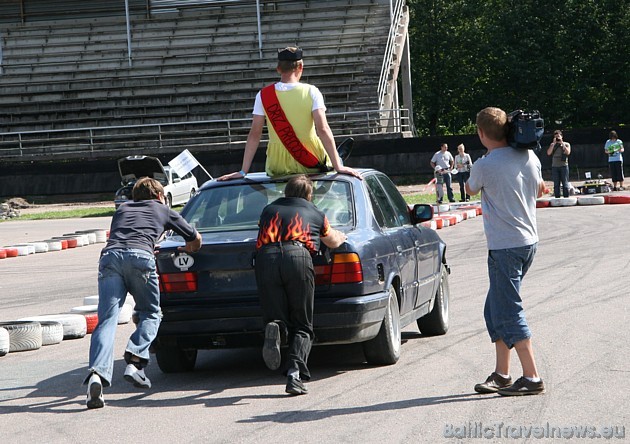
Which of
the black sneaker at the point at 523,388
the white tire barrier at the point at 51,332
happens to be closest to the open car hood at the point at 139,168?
the white tire barrier at the point at 51,332

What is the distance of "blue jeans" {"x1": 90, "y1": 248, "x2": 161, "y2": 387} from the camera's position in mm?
7637

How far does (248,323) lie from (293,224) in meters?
0.89

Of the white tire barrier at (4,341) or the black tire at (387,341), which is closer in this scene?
the black tire at (387,341)

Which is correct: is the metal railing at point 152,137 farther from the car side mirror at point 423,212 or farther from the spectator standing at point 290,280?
the spectator standing at point 290,280

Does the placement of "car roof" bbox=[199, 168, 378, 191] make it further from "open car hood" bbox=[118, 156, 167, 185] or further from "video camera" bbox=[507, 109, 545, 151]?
"open car hood" bbox=[118, 156, 167, 185]

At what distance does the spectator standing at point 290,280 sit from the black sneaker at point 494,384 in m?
1.14

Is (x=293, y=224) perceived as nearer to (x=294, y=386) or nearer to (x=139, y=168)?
(x=294, y=386)

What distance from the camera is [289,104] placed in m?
8.91

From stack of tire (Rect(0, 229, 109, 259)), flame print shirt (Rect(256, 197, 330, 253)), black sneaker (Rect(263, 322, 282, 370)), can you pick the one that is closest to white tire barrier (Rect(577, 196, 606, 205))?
stack of tire (Rect(0, 229, 109, 259))

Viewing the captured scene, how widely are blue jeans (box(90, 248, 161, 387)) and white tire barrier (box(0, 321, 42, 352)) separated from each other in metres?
2.47

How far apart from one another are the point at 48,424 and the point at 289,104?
3328mm

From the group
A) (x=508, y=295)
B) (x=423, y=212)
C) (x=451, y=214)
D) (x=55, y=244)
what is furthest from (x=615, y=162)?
(x=508, y=295)

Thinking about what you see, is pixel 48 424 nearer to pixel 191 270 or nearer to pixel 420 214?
pixel 191 270

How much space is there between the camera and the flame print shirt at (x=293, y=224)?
7.38m
